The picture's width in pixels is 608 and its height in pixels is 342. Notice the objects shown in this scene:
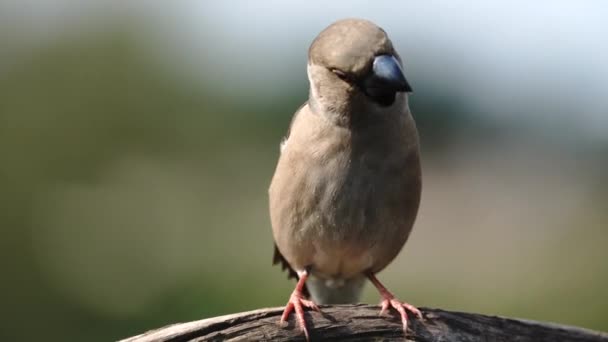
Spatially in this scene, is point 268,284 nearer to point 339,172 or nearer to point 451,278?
point 451,278

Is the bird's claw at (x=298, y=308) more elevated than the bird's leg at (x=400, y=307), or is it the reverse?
the bird's leg at (x=400, y=307)

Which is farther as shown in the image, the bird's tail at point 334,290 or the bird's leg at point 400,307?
the bird's tail at point 334,290

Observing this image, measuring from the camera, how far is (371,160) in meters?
4.42

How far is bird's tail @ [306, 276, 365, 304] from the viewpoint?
524 centimetres

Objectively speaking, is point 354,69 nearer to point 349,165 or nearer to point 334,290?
point 349,165

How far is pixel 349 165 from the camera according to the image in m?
4.43

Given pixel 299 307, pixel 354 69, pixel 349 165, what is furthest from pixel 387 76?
pixel 299 307

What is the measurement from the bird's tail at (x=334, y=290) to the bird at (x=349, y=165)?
0.41 metres

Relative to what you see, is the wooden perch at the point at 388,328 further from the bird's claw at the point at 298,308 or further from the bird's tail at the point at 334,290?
the bird's tail at the point at 334,290

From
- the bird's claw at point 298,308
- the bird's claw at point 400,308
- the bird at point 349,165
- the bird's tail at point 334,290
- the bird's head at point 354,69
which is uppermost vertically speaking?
the bird's head at point 354,69

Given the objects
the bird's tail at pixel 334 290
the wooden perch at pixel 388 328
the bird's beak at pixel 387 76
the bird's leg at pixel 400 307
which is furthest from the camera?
the bird's tail at pixel 334 290

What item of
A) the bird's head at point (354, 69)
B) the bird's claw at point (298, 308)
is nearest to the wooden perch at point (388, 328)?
the bird's claw at point (298, 308)

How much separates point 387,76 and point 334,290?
166 cm

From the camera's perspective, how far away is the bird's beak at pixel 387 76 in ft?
13.0
